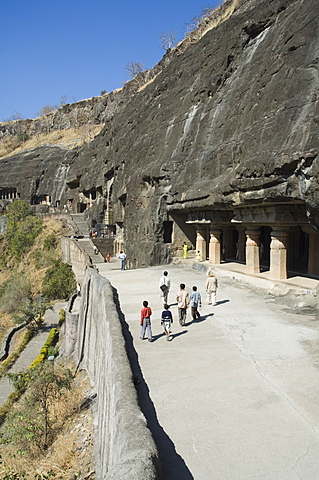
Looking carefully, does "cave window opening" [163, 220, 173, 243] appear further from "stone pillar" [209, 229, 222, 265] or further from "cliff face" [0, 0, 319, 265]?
"stone pillar" [209, 229, 222, 265]

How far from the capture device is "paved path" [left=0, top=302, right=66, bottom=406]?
40.3 feet

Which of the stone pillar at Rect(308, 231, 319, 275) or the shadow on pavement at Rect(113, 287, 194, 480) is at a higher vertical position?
the stone pillar at Rect(308, 231, 319, 275)

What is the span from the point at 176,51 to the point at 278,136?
1183 inches

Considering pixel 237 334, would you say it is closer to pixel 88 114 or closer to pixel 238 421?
pixel 238 421

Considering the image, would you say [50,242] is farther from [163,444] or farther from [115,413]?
[163,444]

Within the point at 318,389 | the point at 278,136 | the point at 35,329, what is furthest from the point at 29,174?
the point at 318,389

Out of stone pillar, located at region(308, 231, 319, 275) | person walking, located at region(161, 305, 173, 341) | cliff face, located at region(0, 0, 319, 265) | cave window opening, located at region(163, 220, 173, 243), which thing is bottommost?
person walking, located at region(161, 305, 173, 341)

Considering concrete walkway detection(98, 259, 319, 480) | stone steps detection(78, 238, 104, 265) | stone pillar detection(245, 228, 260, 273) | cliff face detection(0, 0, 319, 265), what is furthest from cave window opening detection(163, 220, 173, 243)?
concrete walkway detection(98, 259, 319, 480)

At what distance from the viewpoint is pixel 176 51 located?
35406mm

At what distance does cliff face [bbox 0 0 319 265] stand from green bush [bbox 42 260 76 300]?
4.95 meters

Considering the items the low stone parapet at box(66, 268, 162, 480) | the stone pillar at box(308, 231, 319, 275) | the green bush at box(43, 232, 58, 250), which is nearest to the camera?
the low stone parapet at box(66, 268, 162, 480)

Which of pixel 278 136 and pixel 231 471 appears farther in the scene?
pixel 278 136

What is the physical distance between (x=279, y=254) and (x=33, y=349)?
10776 millimetres

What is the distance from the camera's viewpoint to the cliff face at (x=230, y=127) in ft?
30.1
